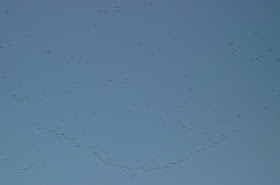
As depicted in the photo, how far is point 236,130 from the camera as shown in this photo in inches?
98.2

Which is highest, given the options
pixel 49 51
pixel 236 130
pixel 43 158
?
pixel 49 51

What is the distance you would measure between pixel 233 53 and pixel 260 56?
0.57 feet

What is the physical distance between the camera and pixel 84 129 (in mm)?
2451

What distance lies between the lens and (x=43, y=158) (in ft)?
7.90

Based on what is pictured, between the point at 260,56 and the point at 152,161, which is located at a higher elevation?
the point at 260,56

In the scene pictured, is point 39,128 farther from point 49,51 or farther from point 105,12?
point 105,12

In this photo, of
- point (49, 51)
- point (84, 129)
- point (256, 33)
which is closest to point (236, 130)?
point (256, 33)

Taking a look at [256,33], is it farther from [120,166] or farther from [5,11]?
[5,11]

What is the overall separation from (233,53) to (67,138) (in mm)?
1196

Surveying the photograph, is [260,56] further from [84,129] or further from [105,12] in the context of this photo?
[84,129]

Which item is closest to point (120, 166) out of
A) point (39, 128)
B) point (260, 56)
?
point (39, 128)

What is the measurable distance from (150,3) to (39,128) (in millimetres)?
1061

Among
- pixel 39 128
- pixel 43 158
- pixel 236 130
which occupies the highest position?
pixel 236 130

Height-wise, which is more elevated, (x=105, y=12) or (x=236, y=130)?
(x=105, y=12)
